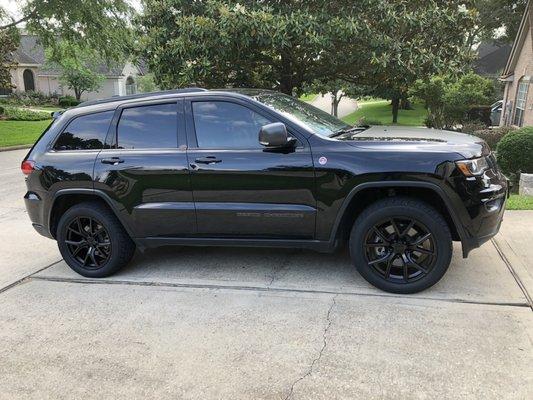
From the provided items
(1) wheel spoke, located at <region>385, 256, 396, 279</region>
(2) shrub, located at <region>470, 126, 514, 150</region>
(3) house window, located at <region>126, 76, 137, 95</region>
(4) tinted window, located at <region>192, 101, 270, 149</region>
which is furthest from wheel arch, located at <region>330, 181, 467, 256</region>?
(3) house window, located at <region>126, 76, 137, 95</region>

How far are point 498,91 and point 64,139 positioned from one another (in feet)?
108

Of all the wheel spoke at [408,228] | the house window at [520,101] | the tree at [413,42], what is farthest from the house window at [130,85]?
the wheel spoke at [408,228]

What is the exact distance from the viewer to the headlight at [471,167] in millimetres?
3885

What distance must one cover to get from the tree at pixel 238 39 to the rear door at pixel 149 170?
3.84m

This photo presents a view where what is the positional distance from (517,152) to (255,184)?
7.07 metres

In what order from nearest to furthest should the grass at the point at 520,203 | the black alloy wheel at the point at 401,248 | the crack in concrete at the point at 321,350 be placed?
the crack in concrete at the point at 321,350
the black alloy wheel at the point at 401,248
the grass at the point at 520,203

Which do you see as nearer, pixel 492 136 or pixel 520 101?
pixel 492 136

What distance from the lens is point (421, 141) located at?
4.10 meters

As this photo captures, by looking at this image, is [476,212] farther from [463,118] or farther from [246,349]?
[463,118]

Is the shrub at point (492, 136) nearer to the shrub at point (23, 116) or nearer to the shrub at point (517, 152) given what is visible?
the shrub at point (517, 152)

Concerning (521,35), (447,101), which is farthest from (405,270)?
(521,35)

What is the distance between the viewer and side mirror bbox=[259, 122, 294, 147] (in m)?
3.99

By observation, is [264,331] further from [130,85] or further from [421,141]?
[130,85]

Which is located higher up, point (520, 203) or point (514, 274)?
point (520, 203)
